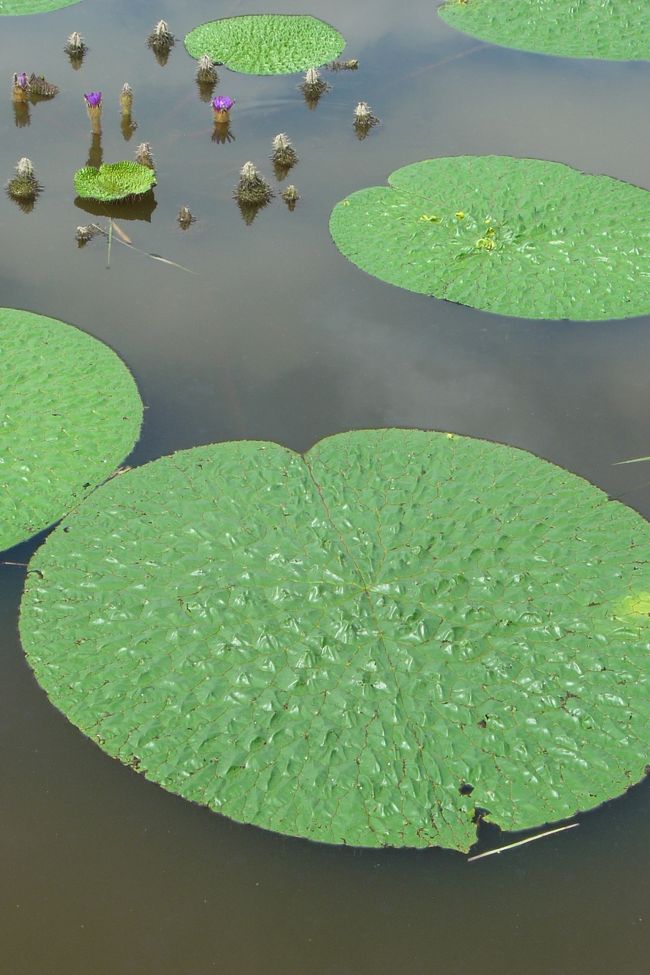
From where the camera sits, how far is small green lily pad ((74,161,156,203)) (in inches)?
318

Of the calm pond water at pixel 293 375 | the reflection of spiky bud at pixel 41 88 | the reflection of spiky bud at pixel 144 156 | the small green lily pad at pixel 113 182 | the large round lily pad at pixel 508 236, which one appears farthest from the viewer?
the reflection of spiky bud at pixel 41 88

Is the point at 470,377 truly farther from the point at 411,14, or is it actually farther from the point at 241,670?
the point at 411,14

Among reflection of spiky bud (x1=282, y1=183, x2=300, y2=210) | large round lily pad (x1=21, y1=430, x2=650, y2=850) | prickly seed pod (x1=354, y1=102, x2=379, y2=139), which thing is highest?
prickly seed pod (x1=354, y1=102, x2=379, y2=139)

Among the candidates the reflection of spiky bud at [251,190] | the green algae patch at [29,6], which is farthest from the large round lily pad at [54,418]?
the green algae patch at [29,6]

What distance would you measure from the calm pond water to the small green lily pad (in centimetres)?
18

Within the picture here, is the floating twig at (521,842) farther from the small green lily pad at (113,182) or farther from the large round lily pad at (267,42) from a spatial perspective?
the large round lily pad at (267,42)

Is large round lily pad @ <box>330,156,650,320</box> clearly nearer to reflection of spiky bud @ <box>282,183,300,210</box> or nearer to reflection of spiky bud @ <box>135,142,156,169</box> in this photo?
reflection of spiky bud @ <box>282,183,300,210</box>

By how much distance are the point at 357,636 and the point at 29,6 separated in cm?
949

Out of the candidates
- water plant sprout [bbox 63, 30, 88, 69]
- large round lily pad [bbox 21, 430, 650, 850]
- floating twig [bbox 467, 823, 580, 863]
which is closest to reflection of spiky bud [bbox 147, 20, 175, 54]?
water plant sprout [bbox 63, 30, 88, 69]

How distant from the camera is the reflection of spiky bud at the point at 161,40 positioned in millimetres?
10477

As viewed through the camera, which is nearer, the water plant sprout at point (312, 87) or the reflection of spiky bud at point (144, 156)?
the reflection of spiky bud at point (144, 156)

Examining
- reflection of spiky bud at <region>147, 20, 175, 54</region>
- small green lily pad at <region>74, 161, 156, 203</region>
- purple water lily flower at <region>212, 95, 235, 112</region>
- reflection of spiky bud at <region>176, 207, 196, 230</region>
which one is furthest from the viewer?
reflection of spiky bud at <region>147, 20, 175, 54</region>

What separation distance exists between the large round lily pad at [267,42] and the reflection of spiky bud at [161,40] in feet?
0.62

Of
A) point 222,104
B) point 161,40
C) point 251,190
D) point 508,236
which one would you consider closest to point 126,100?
point 222,104
